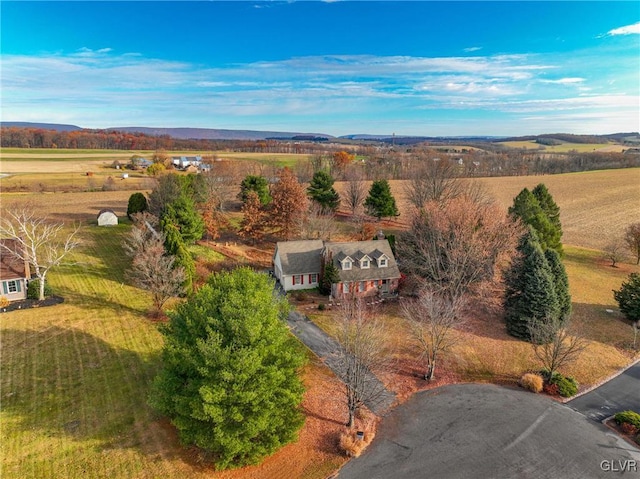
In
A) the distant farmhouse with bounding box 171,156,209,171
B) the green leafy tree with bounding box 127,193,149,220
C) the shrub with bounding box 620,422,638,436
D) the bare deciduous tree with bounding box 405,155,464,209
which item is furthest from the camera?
the distant farmhouse with bounding box 171,156,209,171

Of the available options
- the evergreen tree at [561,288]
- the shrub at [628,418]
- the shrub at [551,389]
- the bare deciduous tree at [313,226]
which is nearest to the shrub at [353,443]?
the shrub at [551,389]

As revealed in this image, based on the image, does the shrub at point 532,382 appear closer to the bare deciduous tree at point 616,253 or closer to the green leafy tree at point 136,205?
the bare deciduous tree at point 616,253

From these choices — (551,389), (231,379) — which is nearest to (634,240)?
(551,389)

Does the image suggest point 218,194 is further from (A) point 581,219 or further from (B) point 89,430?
(A) point 581,219

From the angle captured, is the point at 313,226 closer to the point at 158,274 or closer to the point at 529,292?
the point at 158,274

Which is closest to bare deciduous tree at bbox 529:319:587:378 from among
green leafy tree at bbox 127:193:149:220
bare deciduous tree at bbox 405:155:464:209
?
bare deciduous tree at bbox 405:155:464:209

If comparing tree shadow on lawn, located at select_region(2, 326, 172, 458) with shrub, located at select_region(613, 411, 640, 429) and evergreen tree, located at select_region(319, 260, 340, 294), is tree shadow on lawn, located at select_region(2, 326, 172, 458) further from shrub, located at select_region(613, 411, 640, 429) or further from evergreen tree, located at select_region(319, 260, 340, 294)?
shrub, located at select_region(613, 411, 640, 429)

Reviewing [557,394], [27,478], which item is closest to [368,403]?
[557,394]
